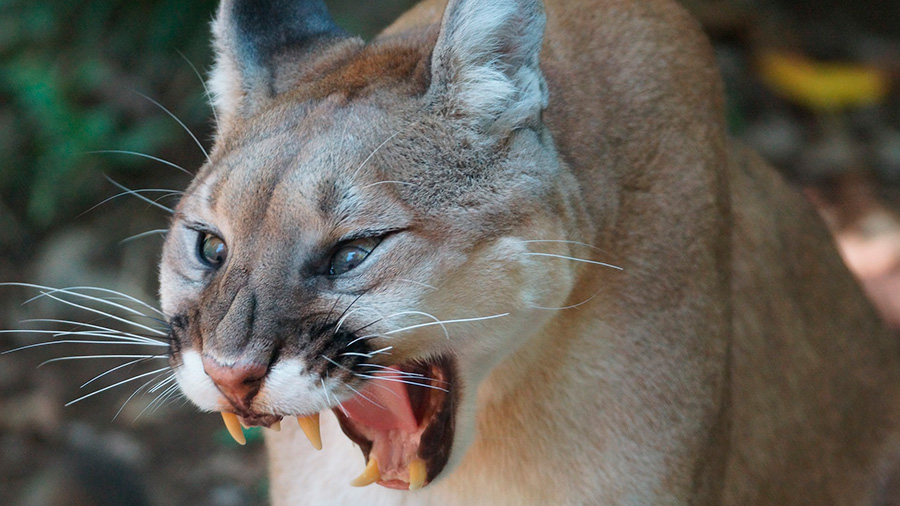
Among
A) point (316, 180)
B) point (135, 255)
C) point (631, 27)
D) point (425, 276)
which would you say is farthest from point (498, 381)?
point (135, 255)

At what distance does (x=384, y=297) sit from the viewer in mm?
2383

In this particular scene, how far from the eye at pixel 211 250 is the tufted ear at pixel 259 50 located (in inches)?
16.9

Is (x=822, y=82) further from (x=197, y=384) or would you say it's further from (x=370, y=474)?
(x=197, y=384)

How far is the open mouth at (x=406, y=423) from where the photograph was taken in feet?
8.49

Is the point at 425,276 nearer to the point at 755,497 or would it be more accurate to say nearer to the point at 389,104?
the point at 389,104

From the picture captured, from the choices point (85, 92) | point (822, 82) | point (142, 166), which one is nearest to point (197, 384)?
point (142, 166)

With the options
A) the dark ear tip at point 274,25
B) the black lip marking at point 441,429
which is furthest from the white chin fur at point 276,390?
the dark ear tip at point 274,25

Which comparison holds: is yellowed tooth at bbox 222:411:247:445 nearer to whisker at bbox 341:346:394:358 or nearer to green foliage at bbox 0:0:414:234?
whisker at bbox 341:346:394:358

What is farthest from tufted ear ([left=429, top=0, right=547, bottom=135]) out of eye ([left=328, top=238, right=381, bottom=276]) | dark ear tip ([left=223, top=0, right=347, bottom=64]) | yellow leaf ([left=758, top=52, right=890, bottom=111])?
yellow leaf ([left=758, top=52, right=890, bottom=111])

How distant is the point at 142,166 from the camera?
6.32 meters

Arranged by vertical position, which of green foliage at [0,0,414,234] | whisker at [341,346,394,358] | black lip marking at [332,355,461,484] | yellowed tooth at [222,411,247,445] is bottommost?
green foliage at [0,0,414,234]

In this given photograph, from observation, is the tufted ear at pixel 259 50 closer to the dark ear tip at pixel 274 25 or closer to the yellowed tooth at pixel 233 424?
the dark ear tip at pixel 274 25

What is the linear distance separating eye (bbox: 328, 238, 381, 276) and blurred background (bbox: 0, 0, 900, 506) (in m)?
2.52

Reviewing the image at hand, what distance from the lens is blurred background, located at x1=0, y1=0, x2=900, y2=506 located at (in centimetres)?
516
